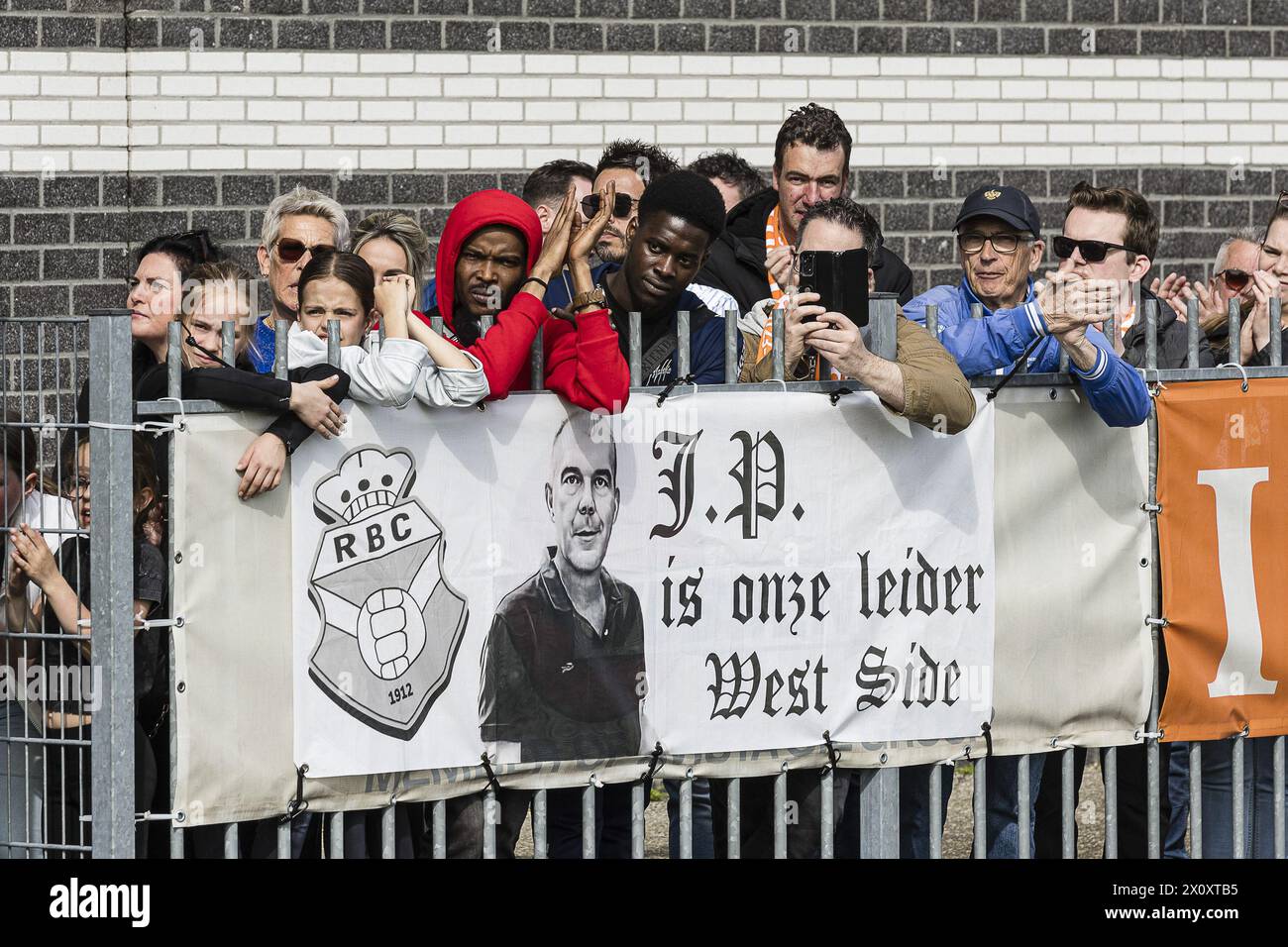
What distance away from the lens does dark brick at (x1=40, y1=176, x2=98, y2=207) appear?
885 centimetres

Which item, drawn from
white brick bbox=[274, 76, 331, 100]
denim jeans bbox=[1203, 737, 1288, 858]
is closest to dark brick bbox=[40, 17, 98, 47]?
white brick bbox=[274, 76, 331, 100]

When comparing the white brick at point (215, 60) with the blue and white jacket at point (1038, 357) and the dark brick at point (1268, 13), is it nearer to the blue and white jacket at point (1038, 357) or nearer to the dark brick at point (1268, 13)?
the blue and white jacket at point (1038, 357)

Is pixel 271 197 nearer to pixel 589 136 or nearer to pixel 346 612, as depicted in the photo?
pixel 589 136

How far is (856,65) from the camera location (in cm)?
951

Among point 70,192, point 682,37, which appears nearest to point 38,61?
point 70,192

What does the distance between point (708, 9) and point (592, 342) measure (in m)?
5.43

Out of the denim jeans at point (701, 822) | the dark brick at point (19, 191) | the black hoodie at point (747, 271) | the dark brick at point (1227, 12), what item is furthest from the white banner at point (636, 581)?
the dark brick at point (1227, 12)

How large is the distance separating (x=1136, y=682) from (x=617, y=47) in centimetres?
533

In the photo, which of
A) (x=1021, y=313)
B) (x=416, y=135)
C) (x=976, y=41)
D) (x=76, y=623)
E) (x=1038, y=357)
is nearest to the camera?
(x=76, y=623)

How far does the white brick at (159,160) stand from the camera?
8922 millimetres

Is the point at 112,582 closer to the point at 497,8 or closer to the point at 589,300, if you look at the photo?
the point at 589,300

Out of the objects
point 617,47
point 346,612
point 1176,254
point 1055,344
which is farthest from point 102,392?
point 1176,254

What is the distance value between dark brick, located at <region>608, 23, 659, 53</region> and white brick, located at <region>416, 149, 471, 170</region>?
1.00m
